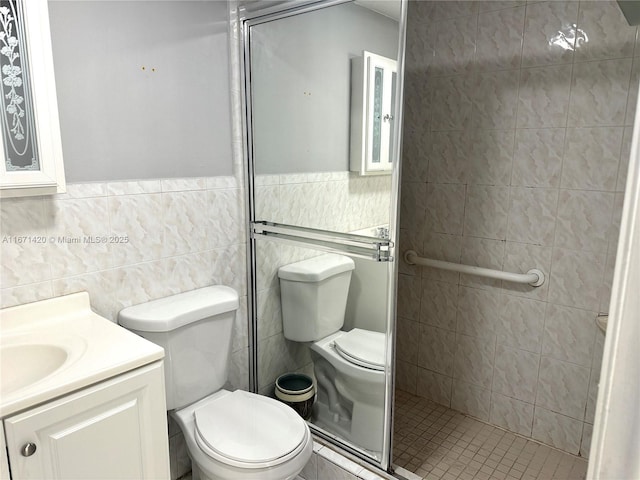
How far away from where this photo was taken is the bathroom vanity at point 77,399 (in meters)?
1.09

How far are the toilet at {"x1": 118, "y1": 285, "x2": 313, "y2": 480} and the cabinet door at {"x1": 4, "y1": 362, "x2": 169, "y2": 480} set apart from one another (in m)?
0.22

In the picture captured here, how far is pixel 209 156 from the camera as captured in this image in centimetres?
196

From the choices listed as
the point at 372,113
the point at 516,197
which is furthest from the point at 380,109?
the point at 516,197

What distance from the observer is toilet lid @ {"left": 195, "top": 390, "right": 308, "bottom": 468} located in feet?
4.93

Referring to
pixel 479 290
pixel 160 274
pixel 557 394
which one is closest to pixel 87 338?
pixel 160 274

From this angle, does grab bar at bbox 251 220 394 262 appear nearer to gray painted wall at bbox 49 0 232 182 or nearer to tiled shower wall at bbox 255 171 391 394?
tiled shower wall at bbox 255 171 391 394

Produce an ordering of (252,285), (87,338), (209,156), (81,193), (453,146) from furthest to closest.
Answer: (453,146), (252,285), (209,156), (81,193), (87,338)

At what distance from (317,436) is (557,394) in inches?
45.3

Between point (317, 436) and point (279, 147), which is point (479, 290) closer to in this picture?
point (317, 436)

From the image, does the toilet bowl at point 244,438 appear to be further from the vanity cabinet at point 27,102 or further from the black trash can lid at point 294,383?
the vanity cabinet at point 27,102

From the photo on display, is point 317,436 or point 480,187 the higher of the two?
point 480,187

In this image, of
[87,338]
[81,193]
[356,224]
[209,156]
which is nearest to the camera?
[87,338]

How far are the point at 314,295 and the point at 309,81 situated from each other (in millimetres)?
885

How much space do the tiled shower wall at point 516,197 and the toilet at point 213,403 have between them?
45.5 inches
